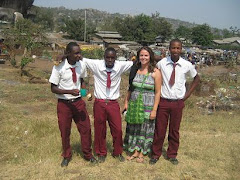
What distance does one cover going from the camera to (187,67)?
11.5 feet

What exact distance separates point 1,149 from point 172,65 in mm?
2848

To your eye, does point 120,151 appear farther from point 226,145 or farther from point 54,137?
point 226,145

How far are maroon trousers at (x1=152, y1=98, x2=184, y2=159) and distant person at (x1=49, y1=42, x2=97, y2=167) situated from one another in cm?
93

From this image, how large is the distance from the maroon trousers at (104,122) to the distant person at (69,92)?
144 mm

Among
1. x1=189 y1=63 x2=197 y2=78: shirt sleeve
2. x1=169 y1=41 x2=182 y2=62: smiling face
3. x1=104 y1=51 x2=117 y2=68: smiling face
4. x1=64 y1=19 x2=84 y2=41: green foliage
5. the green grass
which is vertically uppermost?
x1=64 y1=19 x2=84 y2=41: green foliage

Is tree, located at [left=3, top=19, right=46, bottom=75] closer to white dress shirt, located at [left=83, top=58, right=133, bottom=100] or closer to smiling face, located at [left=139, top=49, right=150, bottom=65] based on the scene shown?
white dress shirt, located at [left=83, top=58, right=133, bottom=100]

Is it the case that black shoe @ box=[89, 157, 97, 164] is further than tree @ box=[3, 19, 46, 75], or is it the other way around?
tree @ box=[3, 19, 46, 75]

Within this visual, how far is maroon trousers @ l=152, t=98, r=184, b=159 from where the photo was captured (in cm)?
349

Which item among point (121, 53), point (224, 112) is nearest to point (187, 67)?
point (224, 112)

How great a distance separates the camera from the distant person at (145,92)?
3.41 metres

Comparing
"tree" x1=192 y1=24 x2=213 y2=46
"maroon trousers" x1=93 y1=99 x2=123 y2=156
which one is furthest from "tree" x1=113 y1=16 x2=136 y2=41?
"maroon trousers" x1=93 y1=99 x2=123 y2=156

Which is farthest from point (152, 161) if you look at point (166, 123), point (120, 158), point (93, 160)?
point (93, 160)

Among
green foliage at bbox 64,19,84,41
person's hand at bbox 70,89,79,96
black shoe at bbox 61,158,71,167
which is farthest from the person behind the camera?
green foliage at bbox 64,19,84,41

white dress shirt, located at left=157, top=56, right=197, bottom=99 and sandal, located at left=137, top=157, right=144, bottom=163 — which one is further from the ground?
white dress shirt, located at left=157, top=56, right=197, bottom=99
